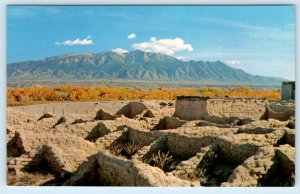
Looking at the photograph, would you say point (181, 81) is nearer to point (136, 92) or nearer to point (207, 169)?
point (136, 92)

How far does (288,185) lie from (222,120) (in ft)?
16.3

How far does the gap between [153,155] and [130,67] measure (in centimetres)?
671

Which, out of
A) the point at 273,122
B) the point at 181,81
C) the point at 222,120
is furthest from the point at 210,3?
the point at 181,81

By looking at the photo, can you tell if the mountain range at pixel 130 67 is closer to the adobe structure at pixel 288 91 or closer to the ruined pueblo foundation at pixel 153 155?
the ruined pueblo foundation at pixel 153 155

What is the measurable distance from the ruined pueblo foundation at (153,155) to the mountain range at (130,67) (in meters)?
1.30

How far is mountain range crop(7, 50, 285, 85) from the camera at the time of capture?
12.4 metres

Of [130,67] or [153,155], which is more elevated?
[130,67]

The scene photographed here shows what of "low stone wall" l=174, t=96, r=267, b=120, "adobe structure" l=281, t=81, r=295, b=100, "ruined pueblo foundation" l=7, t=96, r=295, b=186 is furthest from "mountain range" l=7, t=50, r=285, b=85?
"adobe structure" l=281, t=81, r=295, b=100

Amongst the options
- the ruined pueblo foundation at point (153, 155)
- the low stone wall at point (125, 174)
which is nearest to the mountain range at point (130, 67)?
the ruined pueblo foundation at point (153, 155)

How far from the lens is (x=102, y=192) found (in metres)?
9.16

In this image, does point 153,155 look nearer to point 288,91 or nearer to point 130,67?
point 130,67

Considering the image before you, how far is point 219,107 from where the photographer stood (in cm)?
1541

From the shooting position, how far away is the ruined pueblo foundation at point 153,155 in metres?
8.88

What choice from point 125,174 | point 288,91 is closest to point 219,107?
point 288,91
